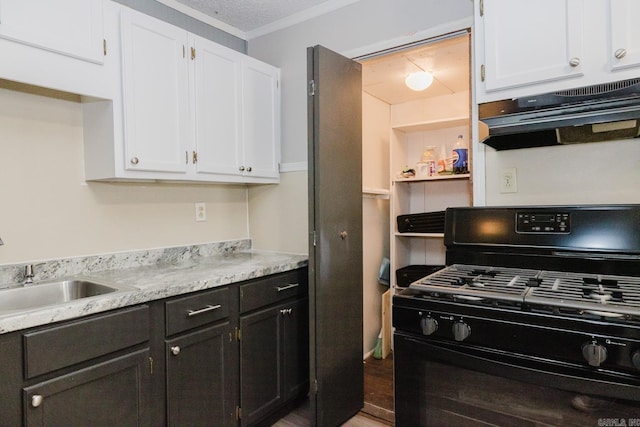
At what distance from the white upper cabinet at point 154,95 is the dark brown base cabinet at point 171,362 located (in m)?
0.73

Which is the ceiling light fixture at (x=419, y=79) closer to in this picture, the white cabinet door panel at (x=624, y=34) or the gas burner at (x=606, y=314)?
the white cabinet door panel at (x=624, y=34)

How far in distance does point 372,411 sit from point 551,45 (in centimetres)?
204

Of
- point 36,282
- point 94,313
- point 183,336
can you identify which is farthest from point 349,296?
point 36,282

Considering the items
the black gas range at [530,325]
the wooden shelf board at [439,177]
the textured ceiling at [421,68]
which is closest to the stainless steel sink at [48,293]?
the black gas range at [530,325]

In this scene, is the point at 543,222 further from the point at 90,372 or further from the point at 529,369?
the point at 90,372

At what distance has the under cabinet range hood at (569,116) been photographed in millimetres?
1271

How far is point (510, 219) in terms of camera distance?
161 cm

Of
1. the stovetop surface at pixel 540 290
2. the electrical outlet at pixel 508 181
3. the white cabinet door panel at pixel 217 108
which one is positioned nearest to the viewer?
the stovetop surface at pixel 540 290

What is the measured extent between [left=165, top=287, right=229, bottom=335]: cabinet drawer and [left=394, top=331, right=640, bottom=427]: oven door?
85cm

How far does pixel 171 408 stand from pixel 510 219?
1.62 m

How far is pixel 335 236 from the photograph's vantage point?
80.3 inches

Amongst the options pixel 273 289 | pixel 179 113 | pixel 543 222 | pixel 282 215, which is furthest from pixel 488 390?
pixel 179 113

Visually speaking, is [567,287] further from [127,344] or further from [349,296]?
[127,344]

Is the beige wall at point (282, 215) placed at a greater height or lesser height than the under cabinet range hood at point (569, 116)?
lesser
